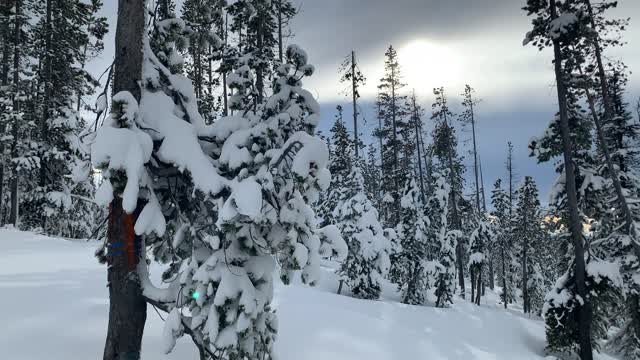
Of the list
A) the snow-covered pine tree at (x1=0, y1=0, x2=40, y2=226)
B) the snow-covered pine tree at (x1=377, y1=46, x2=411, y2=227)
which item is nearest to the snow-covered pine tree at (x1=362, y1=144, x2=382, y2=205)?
the snow-covered pine tree at (x1=377, y1=46, x2=411, y2=227)

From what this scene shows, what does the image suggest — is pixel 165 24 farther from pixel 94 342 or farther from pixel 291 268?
pixel 94 342

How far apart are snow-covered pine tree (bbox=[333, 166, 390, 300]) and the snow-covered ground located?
5.35 metres

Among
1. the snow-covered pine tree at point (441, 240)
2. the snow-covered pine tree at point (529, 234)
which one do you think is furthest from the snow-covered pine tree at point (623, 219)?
the snow-covered pine tree at point (529, 234)

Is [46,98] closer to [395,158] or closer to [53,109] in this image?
[53,109]

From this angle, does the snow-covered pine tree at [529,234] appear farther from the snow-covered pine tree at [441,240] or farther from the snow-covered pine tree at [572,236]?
the snow-covered pine tree at [572,236]

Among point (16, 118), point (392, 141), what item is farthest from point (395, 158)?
point (16, 118)

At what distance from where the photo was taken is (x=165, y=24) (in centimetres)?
532

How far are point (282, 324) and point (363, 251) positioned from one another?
43.0 feet

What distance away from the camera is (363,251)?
75.0 ft

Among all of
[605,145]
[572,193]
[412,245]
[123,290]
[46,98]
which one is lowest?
[412,245]

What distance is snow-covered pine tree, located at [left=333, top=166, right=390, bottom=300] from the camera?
2300 centimetres

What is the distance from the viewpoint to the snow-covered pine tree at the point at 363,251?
75.5 feet

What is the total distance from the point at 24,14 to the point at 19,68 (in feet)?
9.16

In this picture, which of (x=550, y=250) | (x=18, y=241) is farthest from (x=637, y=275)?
(x=550, y=250)
